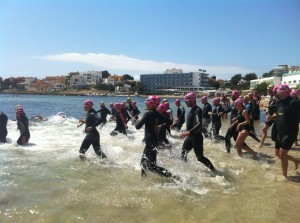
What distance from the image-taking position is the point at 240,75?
148 m

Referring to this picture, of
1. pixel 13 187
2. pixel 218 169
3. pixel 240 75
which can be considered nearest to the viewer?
pixel 13 187

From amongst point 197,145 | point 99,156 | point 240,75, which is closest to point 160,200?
point 197,145

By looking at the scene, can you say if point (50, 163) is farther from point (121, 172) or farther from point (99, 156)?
point (121, 172)

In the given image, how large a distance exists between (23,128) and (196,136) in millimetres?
7308

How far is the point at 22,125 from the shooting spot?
12.4 meters

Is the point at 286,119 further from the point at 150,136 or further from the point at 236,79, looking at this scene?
the point at 236,79

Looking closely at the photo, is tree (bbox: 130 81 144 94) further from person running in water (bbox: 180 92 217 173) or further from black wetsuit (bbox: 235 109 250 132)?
person running in water (bbox: 180 92 217 173)

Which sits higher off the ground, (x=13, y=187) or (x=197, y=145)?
(x=197, y=145)

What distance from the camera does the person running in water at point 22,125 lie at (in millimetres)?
12320

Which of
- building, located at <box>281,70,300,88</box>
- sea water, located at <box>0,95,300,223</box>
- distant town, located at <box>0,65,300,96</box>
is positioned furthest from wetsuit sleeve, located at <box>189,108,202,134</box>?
distant town, located at <box>0,65,300,96</box>

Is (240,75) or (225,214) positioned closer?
(225,214)

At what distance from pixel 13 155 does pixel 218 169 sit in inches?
248

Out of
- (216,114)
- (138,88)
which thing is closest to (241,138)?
(216,114)

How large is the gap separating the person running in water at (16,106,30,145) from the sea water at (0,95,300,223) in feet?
6.46
